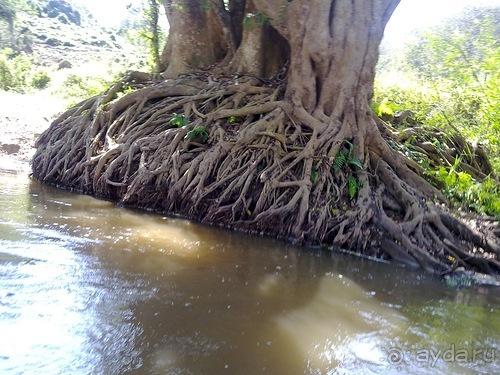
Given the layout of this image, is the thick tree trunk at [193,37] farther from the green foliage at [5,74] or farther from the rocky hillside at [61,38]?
the rocky hillside at [61,38]

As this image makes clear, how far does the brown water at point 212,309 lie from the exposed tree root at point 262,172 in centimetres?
56

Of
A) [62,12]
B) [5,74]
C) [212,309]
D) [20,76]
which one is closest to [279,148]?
[212,309]

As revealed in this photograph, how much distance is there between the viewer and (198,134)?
307 inches

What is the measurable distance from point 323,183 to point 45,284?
404cm

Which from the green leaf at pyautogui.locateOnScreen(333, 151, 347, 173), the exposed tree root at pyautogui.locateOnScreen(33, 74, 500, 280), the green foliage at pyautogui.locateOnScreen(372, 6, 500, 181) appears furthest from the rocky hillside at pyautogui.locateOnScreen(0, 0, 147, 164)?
the green foliage at pyautogui.locateOnScreen(372, 6, 500, 181)

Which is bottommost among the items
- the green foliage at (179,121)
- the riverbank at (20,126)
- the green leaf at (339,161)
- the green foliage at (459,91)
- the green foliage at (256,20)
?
the riverbank at (20,126)

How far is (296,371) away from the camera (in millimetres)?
3018

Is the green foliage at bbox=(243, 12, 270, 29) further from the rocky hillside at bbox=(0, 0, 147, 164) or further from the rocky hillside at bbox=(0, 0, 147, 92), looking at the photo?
the rocky hillside at bbox=(0, 0, 147, 92)

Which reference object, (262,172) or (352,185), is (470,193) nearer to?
(352,185)

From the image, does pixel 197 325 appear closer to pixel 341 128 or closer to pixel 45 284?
pixel 45 284

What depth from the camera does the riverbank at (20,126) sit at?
34.7ft

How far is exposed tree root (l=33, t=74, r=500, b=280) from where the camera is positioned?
241 inches

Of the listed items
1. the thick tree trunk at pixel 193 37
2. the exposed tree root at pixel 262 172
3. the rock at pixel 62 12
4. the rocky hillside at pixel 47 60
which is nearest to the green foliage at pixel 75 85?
the rocky hillside at pixel 47 60

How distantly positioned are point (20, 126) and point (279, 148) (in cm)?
831
